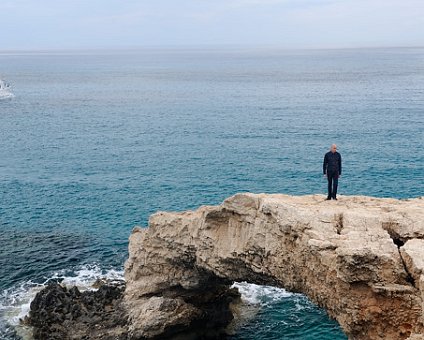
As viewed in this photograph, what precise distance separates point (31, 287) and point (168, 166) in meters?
32.8

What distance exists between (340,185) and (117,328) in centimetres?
3492

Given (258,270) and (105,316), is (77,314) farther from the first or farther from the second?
(258,270)

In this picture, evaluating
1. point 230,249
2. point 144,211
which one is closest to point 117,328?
point 230,249

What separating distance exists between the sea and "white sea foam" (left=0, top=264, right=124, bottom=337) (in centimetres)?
11

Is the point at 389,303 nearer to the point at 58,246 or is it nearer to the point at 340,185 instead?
the point at 58,246

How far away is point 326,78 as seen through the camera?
7180 inches

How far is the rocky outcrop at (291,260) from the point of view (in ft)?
70.0

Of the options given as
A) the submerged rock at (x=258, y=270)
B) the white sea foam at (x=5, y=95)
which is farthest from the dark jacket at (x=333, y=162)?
the white sea foam at (x=5, y=95)

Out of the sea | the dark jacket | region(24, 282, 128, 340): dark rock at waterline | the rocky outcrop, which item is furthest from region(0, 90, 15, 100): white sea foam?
the dark jacket

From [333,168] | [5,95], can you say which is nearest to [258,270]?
[333,168]

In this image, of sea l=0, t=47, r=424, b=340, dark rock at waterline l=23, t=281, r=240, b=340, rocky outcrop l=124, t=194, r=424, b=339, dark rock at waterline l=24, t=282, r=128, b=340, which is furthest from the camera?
sea l=0, t=47, r=424, b=340

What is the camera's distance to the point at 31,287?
4194cm

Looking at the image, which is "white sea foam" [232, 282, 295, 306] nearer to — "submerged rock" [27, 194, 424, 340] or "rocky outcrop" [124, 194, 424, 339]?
"submerged rock" [27, 194, 424, 340]

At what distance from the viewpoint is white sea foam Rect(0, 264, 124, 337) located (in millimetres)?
38469
